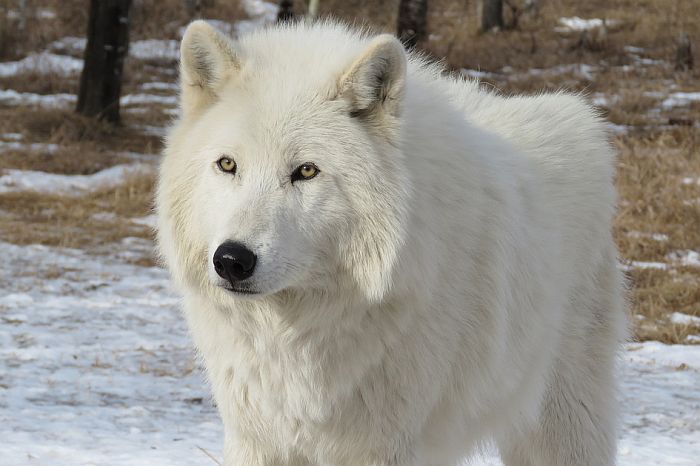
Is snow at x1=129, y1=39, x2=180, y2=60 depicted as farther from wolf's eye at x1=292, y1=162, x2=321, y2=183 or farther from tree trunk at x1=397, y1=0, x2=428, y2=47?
wolf's eye at x1=292, y1=162, x2=321, y2=183

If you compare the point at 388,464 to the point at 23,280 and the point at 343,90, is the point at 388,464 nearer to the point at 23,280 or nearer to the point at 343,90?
the point at 343,90

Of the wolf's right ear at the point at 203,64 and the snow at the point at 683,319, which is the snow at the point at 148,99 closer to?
the snow at the point at 683,319

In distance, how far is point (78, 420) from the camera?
4418 millimetres

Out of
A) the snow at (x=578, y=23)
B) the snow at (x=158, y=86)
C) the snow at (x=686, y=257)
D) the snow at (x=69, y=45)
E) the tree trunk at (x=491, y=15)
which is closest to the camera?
the snow at (x=686, y=257)

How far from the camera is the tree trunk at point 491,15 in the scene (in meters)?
20.2

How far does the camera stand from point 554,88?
14.9 m

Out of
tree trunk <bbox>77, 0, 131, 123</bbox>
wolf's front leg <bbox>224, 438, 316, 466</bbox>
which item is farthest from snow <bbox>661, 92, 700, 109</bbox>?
wolf's front leg <bbox>224, 438, 316, 466</bbox>

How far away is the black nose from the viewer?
242 centimetres

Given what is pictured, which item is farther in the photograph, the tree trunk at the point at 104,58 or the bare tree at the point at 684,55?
the bare tree at the point at 684,55

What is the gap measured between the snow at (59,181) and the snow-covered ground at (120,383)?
94.7 inches

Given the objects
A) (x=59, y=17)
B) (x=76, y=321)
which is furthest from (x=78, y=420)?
(x=59, y=17)

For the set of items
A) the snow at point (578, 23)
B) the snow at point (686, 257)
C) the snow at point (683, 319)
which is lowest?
the snow at point (683, 319)

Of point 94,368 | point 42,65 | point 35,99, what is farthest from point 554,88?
point 94,368

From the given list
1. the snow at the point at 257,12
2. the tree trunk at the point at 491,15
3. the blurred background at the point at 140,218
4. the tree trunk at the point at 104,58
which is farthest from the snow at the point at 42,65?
the tree trunk at the point at 491,15
